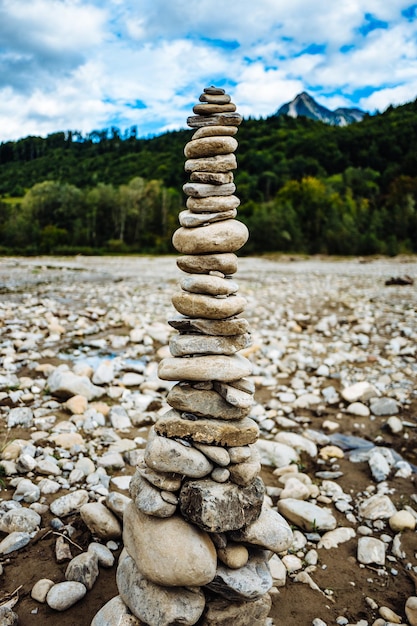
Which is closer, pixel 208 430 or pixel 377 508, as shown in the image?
pixel 208 430

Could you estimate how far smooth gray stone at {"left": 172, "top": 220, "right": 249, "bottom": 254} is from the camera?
3608 millimetres

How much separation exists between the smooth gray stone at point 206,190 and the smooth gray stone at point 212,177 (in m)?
0.03

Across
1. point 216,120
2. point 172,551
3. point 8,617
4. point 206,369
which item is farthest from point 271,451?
point 216,120

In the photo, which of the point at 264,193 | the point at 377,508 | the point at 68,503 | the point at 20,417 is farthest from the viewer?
the point at 264,193

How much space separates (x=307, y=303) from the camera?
1798 centimetres

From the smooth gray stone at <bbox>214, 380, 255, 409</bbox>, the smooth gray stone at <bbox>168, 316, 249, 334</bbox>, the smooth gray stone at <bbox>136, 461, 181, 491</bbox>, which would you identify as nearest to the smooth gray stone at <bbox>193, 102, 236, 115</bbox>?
the smooth gray stone at <bbox>168, 316, 249, 334</bbox>

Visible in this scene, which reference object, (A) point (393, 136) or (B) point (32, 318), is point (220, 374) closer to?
(B) point (32, 318)

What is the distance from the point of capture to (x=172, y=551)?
317cm

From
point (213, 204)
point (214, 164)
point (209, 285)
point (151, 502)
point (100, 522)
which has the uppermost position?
point (214, 164)

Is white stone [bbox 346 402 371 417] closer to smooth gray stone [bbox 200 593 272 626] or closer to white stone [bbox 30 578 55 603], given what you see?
smooth gray stone [bbox 200 593 272 626]

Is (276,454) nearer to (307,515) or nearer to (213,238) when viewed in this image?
(307,515)

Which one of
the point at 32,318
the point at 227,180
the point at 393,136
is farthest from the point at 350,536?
the point at 393,136

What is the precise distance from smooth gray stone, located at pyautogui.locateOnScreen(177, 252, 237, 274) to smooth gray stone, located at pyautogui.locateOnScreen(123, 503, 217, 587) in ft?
6.47

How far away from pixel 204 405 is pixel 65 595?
6.03ft
